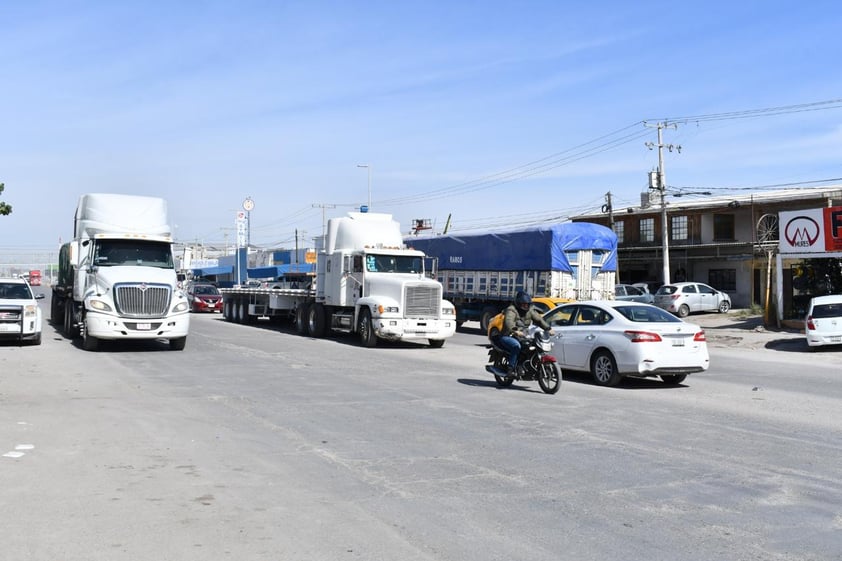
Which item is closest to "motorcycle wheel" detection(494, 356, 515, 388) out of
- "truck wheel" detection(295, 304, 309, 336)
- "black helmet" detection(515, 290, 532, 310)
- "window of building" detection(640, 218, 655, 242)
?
"black helmet" detection(515, 290, 532, 310)

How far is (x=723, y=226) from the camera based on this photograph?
1876 inches

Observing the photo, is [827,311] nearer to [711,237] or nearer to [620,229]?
[711,237]

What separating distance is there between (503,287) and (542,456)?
2196cm

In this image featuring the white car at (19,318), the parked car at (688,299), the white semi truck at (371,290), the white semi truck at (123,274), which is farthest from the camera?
the parked car at (688,299)

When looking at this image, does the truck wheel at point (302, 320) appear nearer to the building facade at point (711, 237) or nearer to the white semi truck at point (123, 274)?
the white semi truck at point (123, 274)

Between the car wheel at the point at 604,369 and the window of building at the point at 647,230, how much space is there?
37534mm

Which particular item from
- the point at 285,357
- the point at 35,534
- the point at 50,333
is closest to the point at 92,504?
the point at 35,534

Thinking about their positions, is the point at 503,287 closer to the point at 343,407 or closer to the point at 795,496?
the point at 343,407

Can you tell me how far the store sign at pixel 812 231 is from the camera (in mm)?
27953

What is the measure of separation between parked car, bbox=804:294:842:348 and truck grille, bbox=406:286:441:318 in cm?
1029

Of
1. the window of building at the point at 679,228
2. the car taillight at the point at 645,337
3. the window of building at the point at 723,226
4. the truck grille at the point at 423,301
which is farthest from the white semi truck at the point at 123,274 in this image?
the window of building at the point at 679,228

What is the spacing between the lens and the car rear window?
2283 cm

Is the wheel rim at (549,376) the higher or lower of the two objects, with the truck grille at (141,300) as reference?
lower

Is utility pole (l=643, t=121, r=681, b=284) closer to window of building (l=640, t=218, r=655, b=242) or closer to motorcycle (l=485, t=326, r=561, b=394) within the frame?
window of building (l=640, t=218, r=655, b=242)
